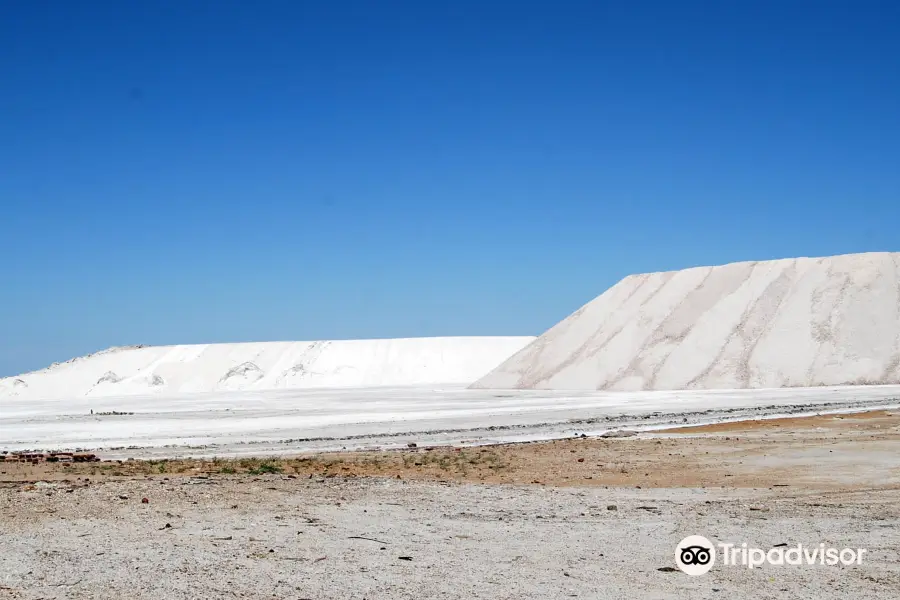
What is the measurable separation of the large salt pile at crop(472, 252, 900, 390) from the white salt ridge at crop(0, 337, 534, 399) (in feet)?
45.0

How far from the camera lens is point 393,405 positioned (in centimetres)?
3647

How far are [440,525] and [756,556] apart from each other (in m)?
3.22

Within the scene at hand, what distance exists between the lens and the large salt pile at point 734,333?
137 ft

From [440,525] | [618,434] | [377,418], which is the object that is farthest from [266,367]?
[440,525]

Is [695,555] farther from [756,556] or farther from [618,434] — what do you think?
[618,434]

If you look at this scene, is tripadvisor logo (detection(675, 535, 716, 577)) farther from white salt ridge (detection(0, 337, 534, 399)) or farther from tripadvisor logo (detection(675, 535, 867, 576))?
white salt ridge (detection(0, 337, 534, 399))

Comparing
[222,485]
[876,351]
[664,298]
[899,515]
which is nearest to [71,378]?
[664,298]

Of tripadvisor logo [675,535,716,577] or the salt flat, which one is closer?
tripadvisor logo [675,535,716,577]

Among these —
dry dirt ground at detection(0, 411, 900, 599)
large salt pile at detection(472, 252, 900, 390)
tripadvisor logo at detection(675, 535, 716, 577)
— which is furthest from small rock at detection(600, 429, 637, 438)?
large salt pile at detection(472, 252, 900, 390)

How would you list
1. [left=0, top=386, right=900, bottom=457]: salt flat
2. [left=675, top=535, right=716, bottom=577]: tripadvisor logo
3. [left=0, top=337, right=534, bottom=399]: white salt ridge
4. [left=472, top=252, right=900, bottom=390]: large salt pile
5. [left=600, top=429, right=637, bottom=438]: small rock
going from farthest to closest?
[left=0, top=337, right=534, bottom=399]: white salt ridge, [left=472, top=252, right=900, bottom=390]: large salt pile, [left=0, top=386, right=900, bottom=457]: salt flat, [left=600, top=429, right=637, bottom=438]: small rock, [left=675, top=535, right=716, bottom=577]: tripadvisor logo

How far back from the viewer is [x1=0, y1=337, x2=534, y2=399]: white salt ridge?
61.7m

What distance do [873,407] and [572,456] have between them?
16.4 metres

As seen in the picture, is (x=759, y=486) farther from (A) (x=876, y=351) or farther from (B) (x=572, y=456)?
(A) (x=876, y=351)

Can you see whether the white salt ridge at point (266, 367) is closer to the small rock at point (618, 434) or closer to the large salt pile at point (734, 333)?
the large salt pile at point (734, 333)
